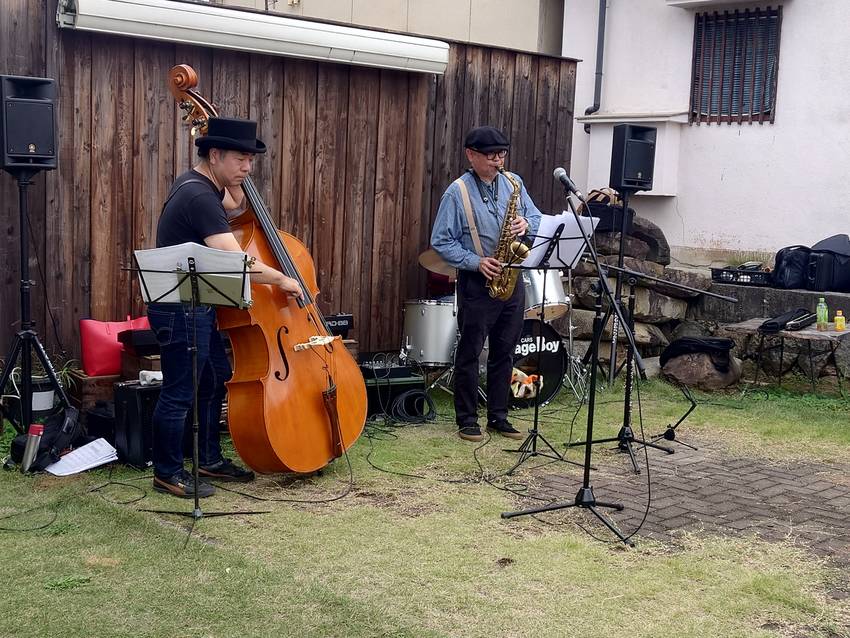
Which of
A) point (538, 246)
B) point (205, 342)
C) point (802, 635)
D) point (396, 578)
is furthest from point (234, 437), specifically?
point (802, 635)

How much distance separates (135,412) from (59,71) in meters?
2.35

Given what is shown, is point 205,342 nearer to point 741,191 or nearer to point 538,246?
point 538,246

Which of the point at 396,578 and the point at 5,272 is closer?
the point at 396,578

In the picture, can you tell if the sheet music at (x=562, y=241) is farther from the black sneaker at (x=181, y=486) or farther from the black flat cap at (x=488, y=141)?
the black sneaker at (x=181, y=486)

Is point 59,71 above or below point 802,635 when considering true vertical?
above

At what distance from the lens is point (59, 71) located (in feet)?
21.7

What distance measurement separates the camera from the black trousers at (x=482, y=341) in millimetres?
6832

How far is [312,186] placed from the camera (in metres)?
7.87

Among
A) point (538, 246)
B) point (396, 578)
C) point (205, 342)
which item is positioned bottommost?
point (396, 578)

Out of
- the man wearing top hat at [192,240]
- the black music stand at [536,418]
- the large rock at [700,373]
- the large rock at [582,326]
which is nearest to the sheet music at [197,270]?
the man wearing top hat at [192,240]

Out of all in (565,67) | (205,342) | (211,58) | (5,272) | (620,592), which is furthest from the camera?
(565,67)

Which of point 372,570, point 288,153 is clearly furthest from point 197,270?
point 288,153

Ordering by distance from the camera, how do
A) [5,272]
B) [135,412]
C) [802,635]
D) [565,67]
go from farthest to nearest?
1. [565,67]
2. [5,272]
3. [135,412]
4. [802,635]

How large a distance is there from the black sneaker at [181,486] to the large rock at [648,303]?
4761 millimetres
